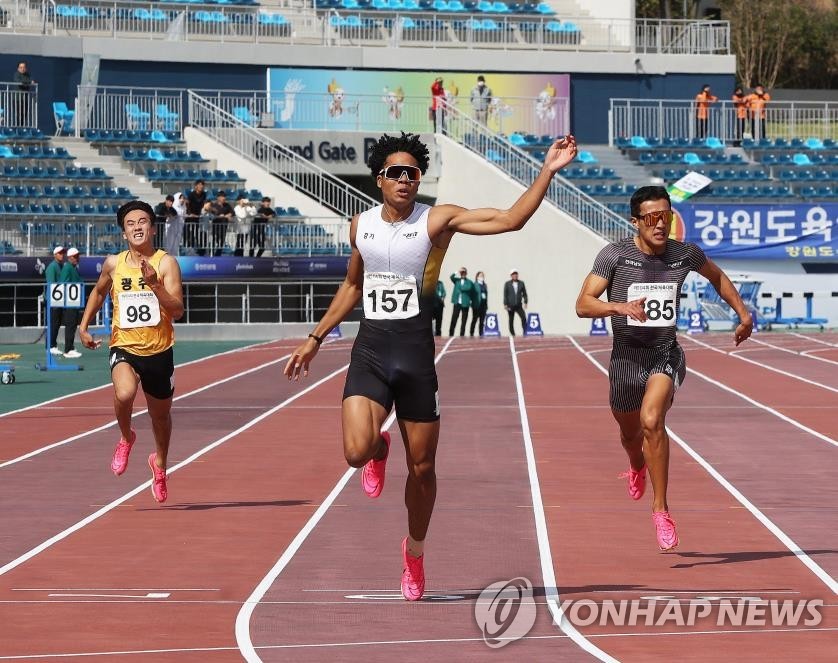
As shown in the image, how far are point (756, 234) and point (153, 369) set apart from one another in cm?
3346

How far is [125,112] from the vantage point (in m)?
44.1

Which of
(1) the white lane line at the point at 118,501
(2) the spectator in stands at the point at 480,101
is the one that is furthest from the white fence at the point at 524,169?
(1) the white lane line at the point at 118,501

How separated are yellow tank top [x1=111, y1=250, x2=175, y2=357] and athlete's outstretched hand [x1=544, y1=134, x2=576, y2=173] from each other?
4809 millimetres

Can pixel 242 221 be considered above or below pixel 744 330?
above

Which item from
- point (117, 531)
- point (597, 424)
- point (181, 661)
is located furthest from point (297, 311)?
point (181, 661)

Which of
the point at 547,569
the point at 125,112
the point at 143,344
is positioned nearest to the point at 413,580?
the point at 547,569

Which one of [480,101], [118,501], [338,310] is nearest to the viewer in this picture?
[338,310]

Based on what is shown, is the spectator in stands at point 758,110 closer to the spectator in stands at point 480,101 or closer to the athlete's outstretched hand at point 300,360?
the spectator in stands at point 480,101

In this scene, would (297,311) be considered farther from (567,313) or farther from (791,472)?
(791,472)

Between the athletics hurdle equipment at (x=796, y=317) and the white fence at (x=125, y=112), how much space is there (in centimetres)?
1567

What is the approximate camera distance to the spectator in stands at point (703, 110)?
4793cm

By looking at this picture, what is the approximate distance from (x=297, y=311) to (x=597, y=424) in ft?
71.5

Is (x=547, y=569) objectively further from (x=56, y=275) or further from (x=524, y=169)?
(x=524, y=169)

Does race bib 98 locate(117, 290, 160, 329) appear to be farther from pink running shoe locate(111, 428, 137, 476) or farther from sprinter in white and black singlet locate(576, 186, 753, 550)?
sprinter in white and black singlet locate(576, 186, 753, 550)
